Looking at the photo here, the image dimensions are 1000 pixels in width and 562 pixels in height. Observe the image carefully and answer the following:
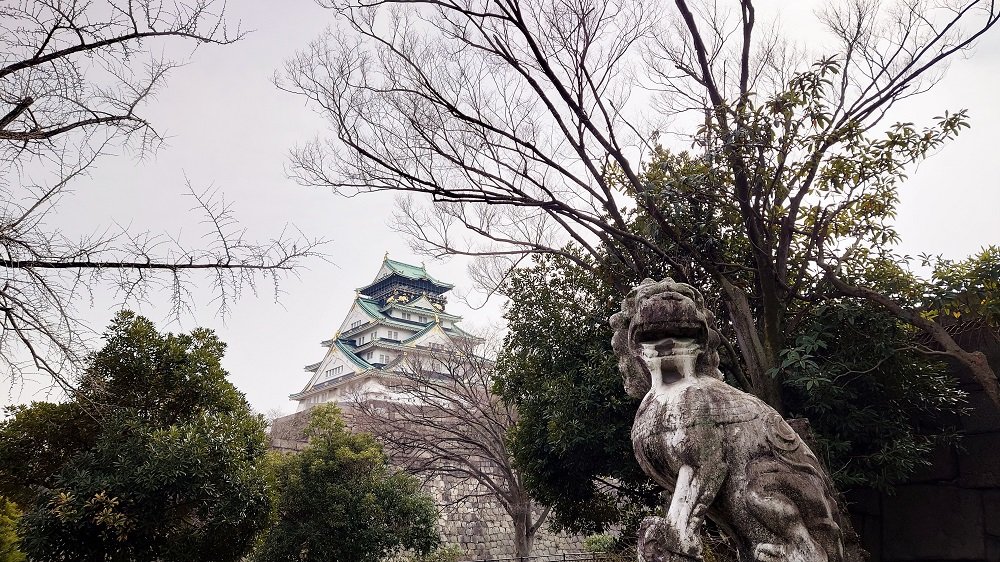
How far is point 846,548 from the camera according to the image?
292 cm

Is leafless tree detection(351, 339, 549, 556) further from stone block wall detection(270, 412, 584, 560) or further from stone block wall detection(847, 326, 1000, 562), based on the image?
stone block wall detection(847, 326, 1000, 562)

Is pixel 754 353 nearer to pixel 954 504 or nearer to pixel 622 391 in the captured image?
pixel 622 391

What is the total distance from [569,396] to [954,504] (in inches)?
147

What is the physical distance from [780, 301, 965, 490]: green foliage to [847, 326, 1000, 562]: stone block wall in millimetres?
205

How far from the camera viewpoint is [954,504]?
19.5 feet

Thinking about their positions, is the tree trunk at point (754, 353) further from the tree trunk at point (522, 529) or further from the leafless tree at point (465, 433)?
the tree trunk at point (522, 529)

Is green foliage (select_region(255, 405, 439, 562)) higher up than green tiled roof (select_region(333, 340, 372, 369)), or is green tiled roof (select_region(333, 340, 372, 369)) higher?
green tiled roof (select_region(333, 340, 372, 369))

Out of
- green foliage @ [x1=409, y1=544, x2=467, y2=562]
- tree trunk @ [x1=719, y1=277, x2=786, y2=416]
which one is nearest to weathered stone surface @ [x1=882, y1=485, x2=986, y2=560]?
tree trunk @ [x1=719, y1=277, x2=786, y2=416]

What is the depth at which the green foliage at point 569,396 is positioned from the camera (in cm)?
684

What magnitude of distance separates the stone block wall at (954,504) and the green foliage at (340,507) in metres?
6.54

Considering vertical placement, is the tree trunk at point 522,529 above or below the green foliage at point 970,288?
below

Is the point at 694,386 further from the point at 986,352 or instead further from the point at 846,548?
the point at 986,352

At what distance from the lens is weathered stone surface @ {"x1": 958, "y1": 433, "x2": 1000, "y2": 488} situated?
576 cm

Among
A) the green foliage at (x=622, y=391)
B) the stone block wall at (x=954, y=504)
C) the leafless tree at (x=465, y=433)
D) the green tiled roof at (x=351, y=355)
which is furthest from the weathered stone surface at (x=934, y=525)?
the green tiled roof at (x=351, y=355)
